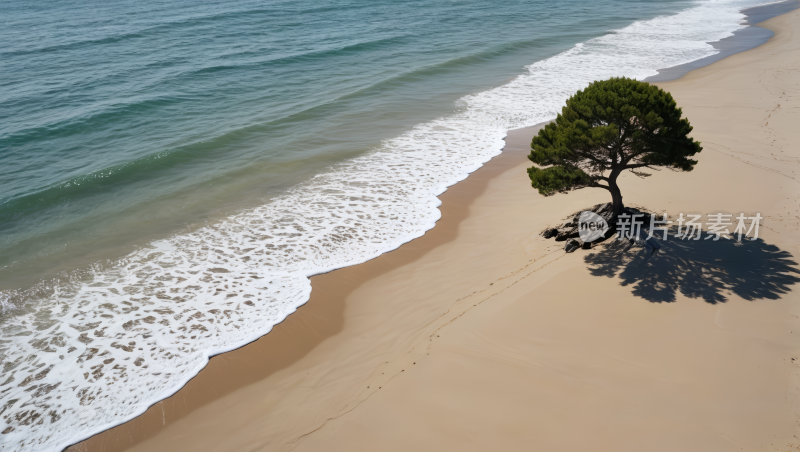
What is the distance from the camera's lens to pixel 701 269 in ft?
30.1

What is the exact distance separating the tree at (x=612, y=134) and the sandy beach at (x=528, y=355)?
73.2 inches

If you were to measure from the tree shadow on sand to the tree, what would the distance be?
66.6 inches

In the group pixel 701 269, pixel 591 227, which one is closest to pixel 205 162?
pixel 591 227

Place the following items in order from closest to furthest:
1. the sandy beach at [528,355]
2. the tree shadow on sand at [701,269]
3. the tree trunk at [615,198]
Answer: the sandy beach at [528,355] < the tree shadow on sand at [701,269] < the tree trunk at [615,198]

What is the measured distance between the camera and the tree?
8852 mm

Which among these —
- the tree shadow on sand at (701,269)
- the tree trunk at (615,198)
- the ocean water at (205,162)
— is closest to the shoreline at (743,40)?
the ocean water at (205,162)

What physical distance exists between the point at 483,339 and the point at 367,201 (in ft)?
23.2

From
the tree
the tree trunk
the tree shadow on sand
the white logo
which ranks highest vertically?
the tree

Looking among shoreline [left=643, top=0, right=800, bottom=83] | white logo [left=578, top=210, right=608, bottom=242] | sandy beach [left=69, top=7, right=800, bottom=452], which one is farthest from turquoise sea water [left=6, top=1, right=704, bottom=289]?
white logo [left=578, top=210, right=608, bottom=242]

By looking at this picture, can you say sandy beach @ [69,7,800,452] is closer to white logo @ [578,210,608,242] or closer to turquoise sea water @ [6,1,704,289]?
white logo @ [578,210,608,242]

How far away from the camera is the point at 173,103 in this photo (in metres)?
22.8

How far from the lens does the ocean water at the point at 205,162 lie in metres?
9.48

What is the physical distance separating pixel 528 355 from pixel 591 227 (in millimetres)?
4103

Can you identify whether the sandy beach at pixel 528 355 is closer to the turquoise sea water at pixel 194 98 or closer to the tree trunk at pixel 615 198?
the tree trunk at pixel 615 198
